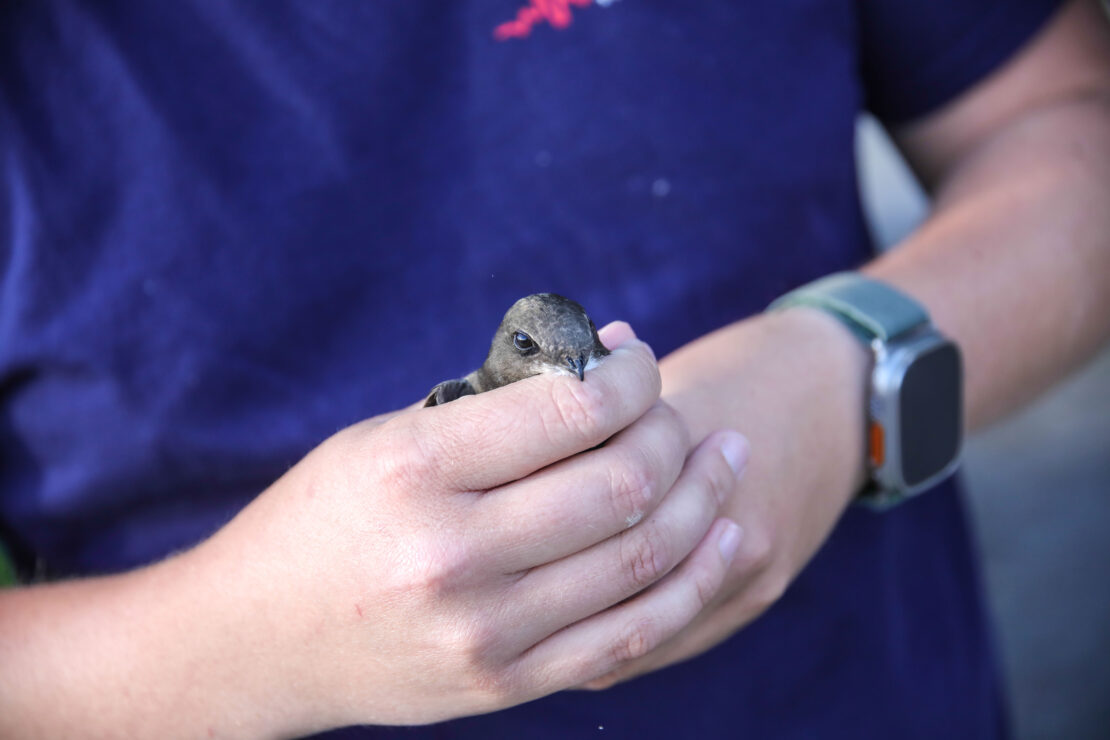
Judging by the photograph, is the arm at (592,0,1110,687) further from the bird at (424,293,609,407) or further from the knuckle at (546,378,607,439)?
the knuckle at (546,378,607,439)

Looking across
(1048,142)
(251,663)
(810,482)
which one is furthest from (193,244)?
(1048,142)

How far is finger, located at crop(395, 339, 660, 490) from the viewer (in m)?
1.48

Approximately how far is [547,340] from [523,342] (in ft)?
0.34

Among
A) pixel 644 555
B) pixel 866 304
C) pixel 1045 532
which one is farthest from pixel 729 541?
pixel 1045 532

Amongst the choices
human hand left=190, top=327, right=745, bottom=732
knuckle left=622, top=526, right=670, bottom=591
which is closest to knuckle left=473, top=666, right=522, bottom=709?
human hand left=190, top=327, right=745, bottom=732

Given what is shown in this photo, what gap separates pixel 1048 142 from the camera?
261 cm

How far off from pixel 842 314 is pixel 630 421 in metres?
0.91

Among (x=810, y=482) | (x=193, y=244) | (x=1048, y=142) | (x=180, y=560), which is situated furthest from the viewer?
(x=1048, y=142)

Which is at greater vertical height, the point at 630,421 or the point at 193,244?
the point at 193,244

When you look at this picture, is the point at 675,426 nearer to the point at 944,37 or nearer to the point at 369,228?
the point at 369,228

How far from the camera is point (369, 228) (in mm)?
2264

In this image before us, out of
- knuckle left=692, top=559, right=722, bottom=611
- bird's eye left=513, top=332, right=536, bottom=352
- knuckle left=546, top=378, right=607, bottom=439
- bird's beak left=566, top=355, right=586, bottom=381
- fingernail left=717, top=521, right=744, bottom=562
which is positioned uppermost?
bird's eye left=513, top=332, right=536, bottom=352

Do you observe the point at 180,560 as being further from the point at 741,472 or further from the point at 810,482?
the point at 810,482

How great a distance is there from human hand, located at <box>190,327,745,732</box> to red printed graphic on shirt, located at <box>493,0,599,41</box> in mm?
1087
